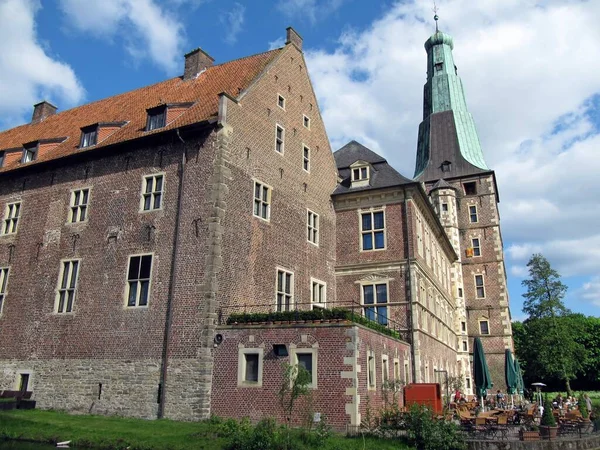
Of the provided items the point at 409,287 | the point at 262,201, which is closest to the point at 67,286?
the point at 262,201

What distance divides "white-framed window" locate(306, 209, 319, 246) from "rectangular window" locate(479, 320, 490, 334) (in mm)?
28075

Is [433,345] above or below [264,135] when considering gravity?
below

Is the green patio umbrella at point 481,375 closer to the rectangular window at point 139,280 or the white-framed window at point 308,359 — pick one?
Answer: the white-framed window at point 308,359

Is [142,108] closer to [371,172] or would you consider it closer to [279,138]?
[279,138]

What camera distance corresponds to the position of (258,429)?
14.5 metres

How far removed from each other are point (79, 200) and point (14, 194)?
5246 mm

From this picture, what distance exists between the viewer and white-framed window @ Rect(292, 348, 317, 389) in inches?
727

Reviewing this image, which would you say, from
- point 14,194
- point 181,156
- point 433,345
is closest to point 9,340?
point 14,194

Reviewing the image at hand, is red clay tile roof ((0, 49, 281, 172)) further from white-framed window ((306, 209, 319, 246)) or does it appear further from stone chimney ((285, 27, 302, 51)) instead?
white-framed window ((306, 209, 319, 246))

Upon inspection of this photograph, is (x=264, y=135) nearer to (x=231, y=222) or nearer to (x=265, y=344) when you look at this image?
(x=231, y=222)

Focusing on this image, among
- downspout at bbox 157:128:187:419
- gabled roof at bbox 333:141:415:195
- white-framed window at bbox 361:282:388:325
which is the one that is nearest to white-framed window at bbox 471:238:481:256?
gabled roof at bbox 333:141:415:195

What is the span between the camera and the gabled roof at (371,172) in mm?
28684

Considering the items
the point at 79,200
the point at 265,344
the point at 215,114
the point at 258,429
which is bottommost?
the point at 258,429

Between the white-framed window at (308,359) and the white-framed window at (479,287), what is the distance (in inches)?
1391
